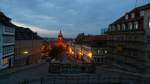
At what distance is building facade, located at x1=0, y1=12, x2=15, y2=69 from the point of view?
60031 millimetres

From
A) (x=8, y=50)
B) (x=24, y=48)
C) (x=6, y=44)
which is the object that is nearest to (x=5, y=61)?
(x=8, y=50)

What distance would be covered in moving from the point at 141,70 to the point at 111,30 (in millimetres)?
25393

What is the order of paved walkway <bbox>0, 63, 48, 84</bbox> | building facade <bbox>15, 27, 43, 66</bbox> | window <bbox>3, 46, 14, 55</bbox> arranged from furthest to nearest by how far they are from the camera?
building facade <bbox>15, 27, 43, 66</bbox> < window <bbox>3, 46, 14, 55</bbox> < paved walkway <bbox>0, 63, 48, 84</bbox>

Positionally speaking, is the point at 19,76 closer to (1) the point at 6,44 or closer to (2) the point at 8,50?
(1) the point at 6,44

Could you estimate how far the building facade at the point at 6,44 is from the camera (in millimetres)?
60031

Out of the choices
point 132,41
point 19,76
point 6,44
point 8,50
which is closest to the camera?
point 19,76

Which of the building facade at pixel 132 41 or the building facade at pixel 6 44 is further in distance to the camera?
the building facade at pixel 6 44

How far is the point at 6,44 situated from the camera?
6481 cm

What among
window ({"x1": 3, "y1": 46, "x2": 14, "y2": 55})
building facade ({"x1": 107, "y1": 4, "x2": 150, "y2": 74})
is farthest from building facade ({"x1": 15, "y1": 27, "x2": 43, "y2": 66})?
building facade ({"x1": 107, "y1": 4, "x2": 150, "y2": 74})

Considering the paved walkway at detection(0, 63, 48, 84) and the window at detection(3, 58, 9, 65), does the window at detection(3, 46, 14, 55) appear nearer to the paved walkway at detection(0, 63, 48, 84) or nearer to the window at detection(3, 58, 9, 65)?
the window at detection(3, 58, 9, 65)

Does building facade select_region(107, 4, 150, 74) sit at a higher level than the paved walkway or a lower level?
higher

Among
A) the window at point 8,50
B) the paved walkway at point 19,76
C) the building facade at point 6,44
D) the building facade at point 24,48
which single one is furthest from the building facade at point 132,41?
the building facade at point 24,48

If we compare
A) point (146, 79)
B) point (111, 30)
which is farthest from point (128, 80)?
point (111, 30)

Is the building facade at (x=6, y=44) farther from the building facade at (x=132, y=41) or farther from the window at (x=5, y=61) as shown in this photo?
the building facade at (x=132, y=41)
